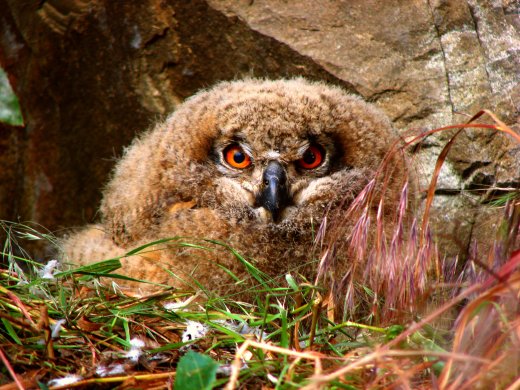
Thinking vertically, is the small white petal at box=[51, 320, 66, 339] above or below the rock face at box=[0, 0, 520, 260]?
below

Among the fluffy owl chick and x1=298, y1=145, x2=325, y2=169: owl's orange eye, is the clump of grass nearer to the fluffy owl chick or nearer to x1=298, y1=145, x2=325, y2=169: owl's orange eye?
the fluffy owl chick

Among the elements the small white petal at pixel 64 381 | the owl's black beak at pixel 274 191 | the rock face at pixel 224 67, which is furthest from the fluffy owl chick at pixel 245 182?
the small white petal at pixel 64 381

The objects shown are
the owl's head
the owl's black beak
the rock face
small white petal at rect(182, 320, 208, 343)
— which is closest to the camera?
small white petal at rect(182, 320, 208, 343)

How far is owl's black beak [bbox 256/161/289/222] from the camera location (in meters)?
3.11

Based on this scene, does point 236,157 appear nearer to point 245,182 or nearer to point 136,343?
point 245,182

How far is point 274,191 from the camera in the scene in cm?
311

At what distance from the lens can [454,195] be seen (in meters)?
3.79

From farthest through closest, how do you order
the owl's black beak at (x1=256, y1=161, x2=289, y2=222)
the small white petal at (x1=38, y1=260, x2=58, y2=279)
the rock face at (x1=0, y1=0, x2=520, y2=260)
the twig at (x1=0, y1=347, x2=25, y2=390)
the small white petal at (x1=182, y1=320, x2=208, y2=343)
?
the rock face at (x1=0, y1=0, x2=520, y2=260) < the owl's black beak at (x1=256, y1=161, x2=289, y2=222) < the small white petal at (x1=38, y1=260, x2=58, y2=279) < the small white petal at (x1=182, y1=320, x2=208, y2=343) < the twig at (x1=0, y1=347, x2=25, y2=390)

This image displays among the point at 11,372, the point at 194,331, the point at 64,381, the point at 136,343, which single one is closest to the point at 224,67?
the point at 194,331

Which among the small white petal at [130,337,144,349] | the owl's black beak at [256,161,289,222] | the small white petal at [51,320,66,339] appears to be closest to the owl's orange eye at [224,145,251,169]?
the owl's black beak at [256,161,289,222]

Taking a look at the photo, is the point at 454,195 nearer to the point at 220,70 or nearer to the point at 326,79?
the point at 326,79

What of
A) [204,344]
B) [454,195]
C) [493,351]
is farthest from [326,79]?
[493,351]

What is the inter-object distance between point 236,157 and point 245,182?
0.13 meters

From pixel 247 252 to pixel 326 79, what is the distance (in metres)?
1.39
